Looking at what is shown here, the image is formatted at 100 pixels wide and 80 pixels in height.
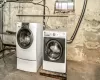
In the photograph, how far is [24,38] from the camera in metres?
2.37

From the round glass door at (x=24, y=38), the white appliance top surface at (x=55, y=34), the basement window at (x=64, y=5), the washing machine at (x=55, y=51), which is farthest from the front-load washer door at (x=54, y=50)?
the basement window at (x=64, y=5)

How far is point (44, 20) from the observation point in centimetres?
320

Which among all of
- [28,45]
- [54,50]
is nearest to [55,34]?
[54,50]

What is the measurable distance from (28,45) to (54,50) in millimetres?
599

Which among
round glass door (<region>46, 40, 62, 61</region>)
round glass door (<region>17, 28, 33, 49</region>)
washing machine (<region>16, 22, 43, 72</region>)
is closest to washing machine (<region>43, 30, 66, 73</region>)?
round glass door (<region>46, 40, 62, 61</region>)

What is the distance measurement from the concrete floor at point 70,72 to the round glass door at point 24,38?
640 mm

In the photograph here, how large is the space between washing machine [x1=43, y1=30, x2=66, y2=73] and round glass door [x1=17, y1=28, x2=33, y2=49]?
365mm

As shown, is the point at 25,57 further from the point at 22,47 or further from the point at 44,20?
the point at 44,20

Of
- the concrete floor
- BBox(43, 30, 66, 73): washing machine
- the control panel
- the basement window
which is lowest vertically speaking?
Result: the concrete floor

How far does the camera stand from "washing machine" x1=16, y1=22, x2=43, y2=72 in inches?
87.5

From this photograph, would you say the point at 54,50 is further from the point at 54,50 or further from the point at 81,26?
the point at 81,26

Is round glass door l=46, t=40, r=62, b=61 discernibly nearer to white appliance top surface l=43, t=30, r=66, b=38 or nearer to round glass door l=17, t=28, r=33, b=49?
white appliance top surface l=43, t=30, r=66, b=38

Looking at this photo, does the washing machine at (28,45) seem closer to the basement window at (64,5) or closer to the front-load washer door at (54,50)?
the front-load washer door at (54,50)

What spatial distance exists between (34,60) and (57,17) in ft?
5.09
